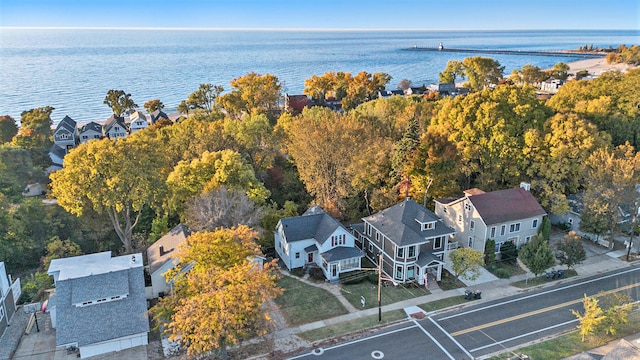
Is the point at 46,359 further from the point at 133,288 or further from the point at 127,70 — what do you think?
the point at 127,70

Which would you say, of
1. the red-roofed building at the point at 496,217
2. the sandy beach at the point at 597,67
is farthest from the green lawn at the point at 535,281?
the sandy beach at the point at 597,67

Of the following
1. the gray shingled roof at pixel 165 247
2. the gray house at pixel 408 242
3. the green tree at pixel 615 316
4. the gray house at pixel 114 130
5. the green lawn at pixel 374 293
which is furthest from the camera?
the gray house at pixel 114 130

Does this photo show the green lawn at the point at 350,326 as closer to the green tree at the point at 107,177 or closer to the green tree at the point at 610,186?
the green tree at the point at 107,177

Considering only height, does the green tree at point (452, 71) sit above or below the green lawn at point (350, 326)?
above

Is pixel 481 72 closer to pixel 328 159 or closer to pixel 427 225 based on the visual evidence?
pixel 328 159

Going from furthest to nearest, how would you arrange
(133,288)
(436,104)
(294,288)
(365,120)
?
(436,104)
(365,120)
(294,288)
(133,288)

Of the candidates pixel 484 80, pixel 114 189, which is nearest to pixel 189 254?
pixel 114 189

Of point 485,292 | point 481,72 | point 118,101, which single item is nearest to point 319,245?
point 485,292
